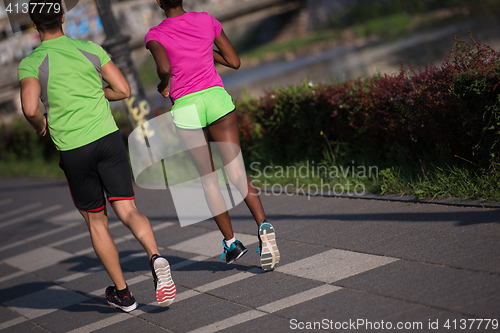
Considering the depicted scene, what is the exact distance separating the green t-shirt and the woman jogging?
416mm

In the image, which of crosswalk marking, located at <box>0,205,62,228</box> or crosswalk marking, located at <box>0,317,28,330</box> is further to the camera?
crosswalk marking, located at <box>0,205,62,228</box>

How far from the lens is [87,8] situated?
2550 centimetres

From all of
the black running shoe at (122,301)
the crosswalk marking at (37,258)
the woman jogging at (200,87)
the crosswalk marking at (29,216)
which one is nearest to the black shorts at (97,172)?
the woman jogging at (200,87)

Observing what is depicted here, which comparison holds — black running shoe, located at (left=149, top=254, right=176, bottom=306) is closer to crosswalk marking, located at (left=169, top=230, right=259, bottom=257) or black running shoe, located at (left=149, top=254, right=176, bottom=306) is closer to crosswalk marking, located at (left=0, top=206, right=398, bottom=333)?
crosswalk marking, located at (left=0, top=206, right=398, bottom=333)

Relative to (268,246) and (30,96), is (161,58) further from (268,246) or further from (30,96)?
(268,246)

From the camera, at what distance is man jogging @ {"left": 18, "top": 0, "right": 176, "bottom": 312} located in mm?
3160

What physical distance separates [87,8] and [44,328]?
24.4 m

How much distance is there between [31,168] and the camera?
13211 millimetres

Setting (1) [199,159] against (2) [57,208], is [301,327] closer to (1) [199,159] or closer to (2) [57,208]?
(1) [199,159]

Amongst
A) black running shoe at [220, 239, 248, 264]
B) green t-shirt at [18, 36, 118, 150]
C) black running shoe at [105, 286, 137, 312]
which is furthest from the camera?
black running shoe at [220, 239, 248, 264]

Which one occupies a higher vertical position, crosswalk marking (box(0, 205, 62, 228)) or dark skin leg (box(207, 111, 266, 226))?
dark skin leg (box(207, 111, 266, 226))

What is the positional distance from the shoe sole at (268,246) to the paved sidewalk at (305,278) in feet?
0.46

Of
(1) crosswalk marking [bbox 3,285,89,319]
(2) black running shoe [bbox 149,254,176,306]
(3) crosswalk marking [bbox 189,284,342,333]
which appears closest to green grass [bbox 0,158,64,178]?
(1) crosswalk marking [bbox 3,285,89,319]

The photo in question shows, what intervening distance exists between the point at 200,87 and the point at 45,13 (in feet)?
3.44
